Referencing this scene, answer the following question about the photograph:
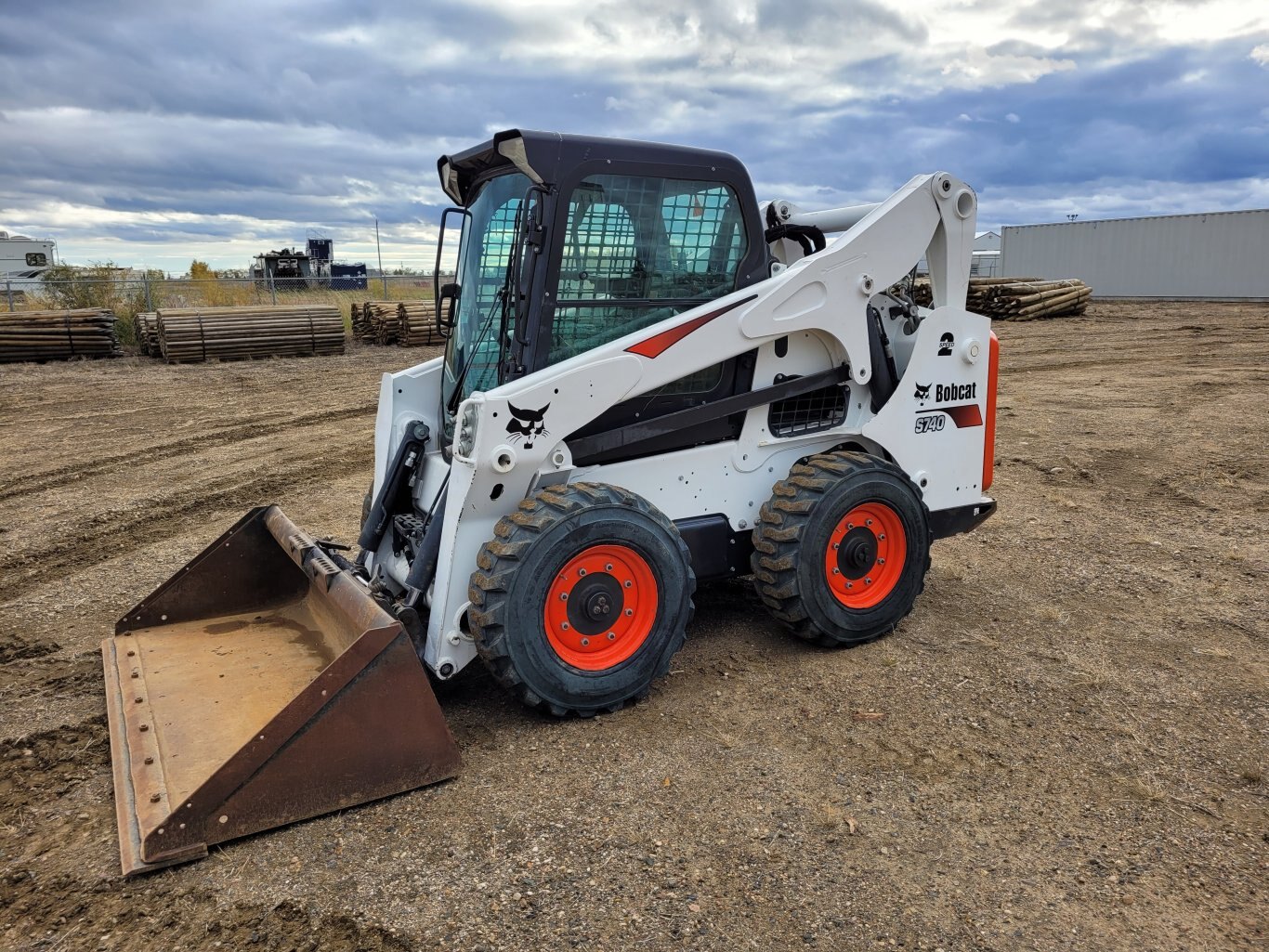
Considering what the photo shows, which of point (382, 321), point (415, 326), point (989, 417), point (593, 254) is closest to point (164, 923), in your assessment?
point (593, 254)

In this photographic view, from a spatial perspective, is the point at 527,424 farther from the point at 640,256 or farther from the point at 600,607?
the point at 640,256

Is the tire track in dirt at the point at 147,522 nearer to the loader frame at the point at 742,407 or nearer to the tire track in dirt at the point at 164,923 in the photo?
the loader frame at the point at 742,407

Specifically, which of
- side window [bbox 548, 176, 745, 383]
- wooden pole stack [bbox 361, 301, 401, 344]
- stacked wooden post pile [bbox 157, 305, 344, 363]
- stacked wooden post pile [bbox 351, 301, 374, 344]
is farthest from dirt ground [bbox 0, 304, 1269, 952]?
stacked wooden post pile [bbox 351, 301, 374, 344]

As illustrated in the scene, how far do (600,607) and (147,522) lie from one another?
5128 millimetres

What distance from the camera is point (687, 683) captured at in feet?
14.8

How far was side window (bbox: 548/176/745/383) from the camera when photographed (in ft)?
14.0

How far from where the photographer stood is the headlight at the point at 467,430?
3875mm

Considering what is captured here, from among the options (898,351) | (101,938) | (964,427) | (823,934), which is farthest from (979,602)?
(101,938)

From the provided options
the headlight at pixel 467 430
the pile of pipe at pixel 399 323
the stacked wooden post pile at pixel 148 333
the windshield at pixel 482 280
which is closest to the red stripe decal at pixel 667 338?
the windshield at pixel 482 280

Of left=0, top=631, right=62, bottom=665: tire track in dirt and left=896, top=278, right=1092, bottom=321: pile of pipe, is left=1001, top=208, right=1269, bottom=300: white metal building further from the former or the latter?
left=0, top=631, right=62, bottom=665: tire track in dirt

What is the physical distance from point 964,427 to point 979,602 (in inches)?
41.3

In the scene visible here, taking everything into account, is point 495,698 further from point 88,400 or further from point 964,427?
point 88,400

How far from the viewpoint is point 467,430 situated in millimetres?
3936

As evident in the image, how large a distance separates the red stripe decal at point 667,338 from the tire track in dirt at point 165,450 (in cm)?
688
